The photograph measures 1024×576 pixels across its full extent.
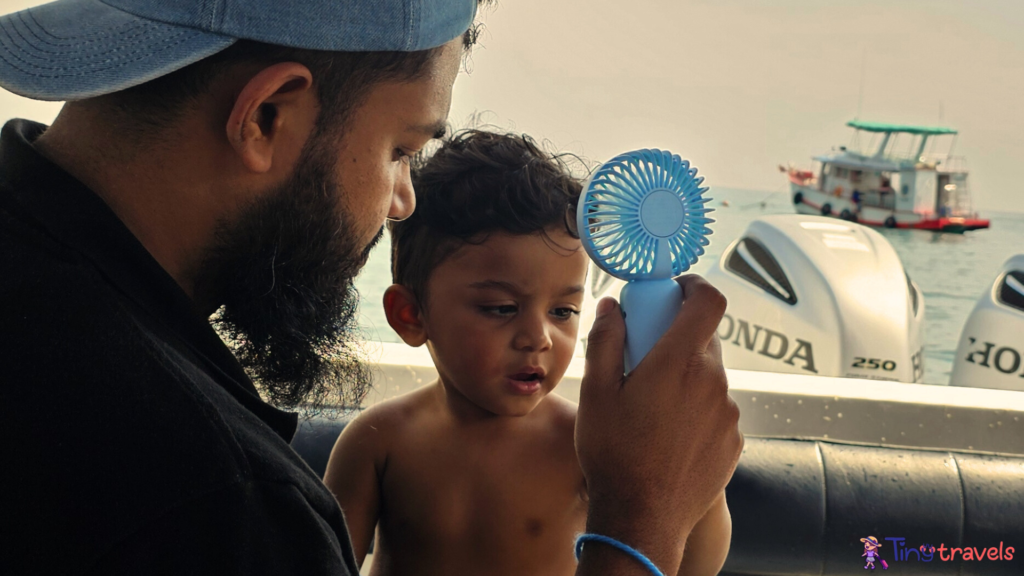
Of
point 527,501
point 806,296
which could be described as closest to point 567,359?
point 527,501

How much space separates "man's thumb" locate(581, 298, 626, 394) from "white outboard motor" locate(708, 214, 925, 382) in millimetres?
2222

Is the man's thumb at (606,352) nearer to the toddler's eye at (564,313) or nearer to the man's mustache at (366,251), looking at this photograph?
the man's mustache at (366,251)

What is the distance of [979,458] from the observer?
1.76 meters

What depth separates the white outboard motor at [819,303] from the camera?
9.28ft

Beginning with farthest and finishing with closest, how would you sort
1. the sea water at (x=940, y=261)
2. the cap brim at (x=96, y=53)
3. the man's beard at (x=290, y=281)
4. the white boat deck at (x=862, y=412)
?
the sea water at (x=940, y=261), the white boat deck at (x=862, y=412), the man's beard at (x=290, y=281), the cap brim at (x=96, y=53)

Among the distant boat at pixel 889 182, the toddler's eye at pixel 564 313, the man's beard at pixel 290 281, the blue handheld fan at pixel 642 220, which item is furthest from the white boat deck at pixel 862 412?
the distant boat at pixel 889 182

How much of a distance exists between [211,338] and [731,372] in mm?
1595

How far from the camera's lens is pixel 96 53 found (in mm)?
706

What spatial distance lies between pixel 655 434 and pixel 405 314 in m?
0.62

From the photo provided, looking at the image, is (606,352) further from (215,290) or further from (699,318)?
(215,290)

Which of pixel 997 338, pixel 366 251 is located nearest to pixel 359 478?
pixel 366 251

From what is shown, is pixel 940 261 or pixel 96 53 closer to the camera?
→ pixel 96 53

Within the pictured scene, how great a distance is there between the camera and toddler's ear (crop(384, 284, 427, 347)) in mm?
1313

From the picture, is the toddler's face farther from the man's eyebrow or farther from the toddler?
the man's eyebrow
